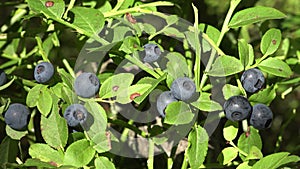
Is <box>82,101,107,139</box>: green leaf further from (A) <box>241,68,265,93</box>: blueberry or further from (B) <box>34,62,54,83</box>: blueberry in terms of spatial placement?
A: (A) <box>241,68,265,93</box>: blueberry

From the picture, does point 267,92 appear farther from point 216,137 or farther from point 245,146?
point 216,137

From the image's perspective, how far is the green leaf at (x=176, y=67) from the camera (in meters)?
0.89

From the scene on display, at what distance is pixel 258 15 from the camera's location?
3.10ft

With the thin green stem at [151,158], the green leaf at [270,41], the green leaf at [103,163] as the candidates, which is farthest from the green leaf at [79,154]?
the green leaf at [270,41]

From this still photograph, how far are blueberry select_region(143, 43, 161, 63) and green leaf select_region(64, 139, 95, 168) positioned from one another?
153 mm

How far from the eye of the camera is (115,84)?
872 mm

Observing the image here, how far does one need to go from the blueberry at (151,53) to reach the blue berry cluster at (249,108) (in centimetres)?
13

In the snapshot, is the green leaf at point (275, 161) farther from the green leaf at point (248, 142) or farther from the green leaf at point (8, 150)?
the green leaf at point (8, 150)

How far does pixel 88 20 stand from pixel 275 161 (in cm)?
35

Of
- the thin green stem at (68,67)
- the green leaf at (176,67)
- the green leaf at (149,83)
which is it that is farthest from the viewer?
the thin green stem at (68,67)

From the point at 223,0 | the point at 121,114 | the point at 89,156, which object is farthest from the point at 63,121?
the point at 223,0

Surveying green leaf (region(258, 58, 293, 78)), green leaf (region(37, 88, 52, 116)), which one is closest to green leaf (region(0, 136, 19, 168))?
green leaf (region(37, 88, 52, 116))

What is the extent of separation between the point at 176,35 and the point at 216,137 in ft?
1.22

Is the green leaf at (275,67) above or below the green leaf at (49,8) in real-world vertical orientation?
below
